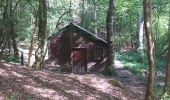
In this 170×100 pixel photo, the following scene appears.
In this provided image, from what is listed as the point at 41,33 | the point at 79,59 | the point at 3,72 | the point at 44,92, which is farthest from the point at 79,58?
the point at 44,92

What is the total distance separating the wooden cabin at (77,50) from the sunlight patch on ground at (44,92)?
73.7 feet

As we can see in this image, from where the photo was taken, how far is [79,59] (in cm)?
3719

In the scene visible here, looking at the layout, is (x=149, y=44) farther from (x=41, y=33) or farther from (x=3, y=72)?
(x=41, y=33)

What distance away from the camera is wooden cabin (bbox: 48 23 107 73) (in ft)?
120

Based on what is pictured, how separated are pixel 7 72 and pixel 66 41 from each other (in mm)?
22606

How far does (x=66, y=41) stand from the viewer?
122ft

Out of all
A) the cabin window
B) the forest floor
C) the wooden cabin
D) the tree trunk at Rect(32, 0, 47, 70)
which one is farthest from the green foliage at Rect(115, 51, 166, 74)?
the forest floor

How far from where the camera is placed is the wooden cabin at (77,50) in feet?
120

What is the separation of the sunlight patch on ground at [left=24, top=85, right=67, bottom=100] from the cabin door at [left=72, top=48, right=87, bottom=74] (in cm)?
2271

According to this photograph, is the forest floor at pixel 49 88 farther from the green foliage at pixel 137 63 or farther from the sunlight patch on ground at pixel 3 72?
the green foliage at pixel 137 63

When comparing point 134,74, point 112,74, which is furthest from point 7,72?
point 134,74

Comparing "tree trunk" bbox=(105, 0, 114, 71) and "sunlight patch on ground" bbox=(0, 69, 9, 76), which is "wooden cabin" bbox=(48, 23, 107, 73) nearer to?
"tree trunk" bbox=(105, 0, 114, 71)

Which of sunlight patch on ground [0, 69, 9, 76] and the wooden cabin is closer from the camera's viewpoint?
sunlight patch on ground [0, 69, 9, 76]

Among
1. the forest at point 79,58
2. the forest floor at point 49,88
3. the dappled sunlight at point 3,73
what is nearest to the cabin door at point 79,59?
the forest at point 79,58
